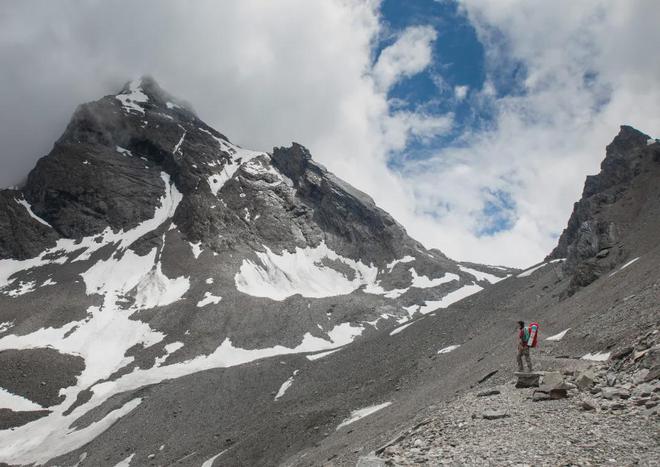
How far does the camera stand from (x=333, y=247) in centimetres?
18100

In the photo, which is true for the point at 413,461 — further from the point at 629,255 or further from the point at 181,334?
the point at 181,334

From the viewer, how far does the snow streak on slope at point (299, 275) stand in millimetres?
133762

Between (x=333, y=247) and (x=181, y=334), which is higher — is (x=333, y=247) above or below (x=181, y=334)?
above

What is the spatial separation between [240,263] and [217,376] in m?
64.9

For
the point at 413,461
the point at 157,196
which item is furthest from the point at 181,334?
the point at 413,461

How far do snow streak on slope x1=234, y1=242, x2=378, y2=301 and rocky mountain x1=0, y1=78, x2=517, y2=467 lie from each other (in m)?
0.73

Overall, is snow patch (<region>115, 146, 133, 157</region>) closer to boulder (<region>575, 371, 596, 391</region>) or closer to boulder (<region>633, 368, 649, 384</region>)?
boulder (<region>575, 371, 596, 391</region>)

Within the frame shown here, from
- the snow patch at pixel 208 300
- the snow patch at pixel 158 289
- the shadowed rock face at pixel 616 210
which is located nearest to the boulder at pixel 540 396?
the shadowed rock face at pixel 616 210

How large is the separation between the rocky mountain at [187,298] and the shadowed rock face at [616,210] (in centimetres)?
1976

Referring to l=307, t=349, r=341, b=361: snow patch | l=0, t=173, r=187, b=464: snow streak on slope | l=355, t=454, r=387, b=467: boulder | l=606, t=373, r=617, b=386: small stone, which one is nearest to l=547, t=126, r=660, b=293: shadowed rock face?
l=307, t=349, r=341, b=361: snow patch

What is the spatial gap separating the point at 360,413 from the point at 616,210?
5253 cm

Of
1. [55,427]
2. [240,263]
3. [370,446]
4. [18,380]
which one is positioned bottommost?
[370,446]

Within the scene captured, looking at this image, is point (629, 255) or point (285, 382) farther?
point (285, 382)

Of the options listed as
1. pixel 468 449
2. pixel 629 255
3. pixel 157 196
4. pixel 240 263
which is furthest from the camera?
pixel 157 196
